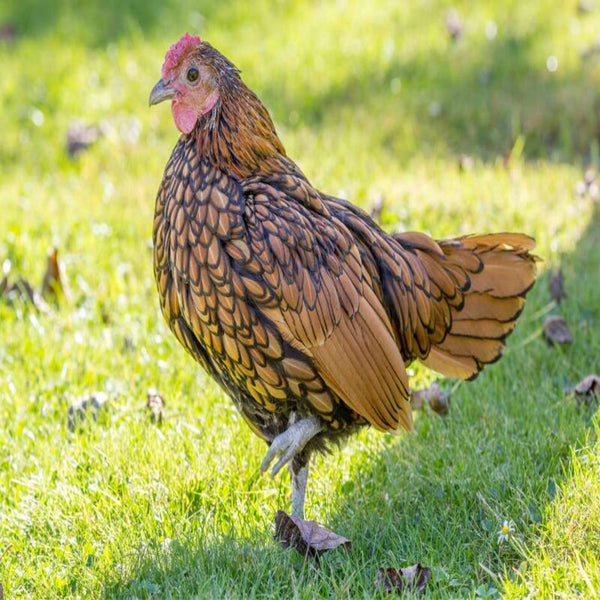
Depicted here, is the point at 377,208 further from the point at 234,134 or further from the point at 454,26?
the point at 454,26

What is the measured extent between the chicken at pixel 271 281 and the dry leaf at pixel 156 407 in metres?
0.67

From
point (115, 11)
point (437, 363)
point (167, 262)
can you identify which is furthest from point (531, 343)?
point (115, 11)

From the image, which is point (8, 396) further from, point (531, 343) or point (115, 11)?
point (115, 11)

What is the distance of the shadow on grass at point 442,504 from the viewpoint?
3117mm

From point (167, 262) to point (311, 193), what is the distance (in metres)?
0.54

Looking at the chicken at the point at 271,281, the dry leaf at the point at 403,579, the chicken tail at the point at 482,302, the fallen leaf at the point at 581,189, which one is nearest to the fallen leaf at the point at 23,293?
the chicken at the point at 271,281

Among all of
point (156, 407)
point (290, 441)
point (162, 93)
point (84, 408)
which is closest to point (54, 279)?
point (84, 408)

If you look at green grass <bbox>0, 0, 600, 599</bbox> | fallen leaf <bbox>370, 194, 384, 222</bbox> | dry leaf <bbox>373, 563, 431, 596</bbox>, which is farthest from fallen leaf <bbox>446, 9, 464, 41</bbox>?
dry leaf <bbox>373, 563, 431, 596</bbox>

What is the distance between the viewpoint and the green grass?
127 inches

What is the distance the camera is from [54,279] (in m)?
5.10

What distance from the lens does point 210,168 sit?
327 cm

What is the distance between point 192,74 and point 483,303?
1.38 meters

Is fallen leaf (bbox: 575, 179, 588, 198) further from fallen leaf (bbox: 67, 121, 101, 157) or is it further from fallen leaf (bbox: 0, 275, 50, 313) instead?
fallen leaf (bbox: 67, 121, 101, 157)

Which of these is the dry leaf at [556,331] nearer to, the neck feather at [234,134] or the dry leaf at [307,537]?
the dry leaf at [307,537]
